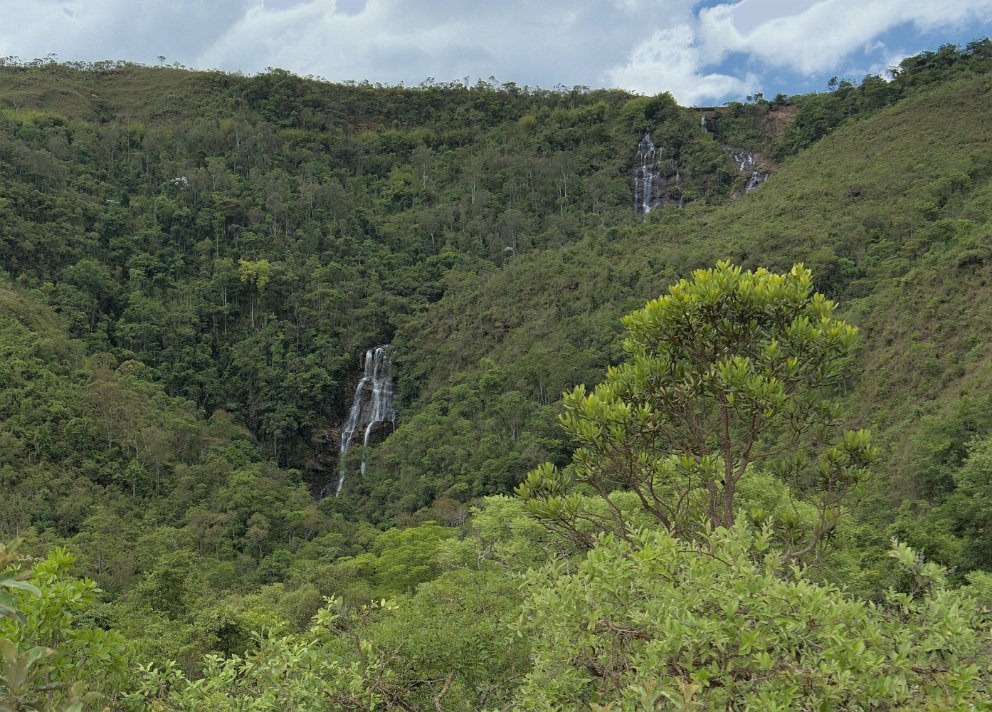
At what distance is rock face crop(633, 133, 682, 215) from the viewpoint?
58938mm

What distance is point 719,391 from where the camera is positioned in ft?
13.3

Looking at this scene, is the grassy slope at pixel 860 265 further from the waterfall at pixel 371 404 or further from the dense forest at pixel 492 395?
the waterfall at pixel 371 404

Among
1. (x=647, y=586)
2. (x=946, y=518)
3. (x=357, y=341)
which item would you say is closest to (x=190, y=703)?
(x=647, y=586)

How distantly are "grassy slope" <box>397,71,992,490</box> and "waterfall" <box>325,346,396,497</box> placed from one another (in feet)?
5.23

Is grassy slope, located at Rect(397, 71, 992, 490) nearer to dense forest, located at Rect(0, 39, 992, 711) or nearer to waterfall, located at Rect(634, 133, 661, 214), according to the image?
dense forest, located at Rect(0, 39, 992, 711)

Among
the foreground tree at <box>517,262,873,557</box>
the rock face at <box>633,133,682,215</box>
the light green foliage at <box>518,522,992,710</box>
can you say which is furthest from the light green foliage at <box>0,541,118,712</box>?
the rock face at <box>633,133,682,215</box>

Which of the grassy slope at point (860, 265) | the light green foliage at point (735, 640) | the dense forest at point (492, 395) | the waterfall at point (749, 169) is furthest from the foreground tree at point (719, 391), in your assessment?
the waterfall at point (749, 169)

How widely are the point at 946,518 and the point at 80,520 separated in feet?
85.0

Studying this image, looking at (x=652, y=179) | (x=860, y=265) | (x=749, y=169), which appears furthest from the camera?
(x=652, y=179)

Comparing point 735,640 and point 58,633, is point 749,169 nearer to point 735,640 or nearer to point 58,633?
point 735,640

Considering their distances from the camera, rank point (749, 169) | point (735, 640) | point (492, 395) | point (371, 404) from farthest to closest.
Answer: point (749, 169), point (371, 404), point (492, 395), point (735, 640)

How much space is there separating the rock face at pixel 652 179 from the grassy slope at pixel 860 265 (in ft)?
36.0

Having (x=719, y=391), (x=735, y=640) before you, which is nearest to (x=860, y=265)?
(x=719, y=391)

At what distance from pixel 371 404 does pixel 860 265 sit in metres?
26.9
